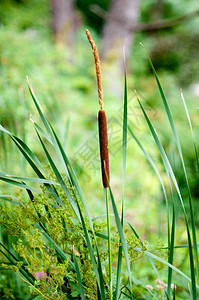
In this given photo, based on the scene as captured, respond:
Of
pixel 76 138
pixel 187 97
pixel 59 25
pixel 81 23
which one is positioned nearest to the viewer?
pixel 76 138

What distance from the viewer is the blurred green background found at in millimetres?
1005

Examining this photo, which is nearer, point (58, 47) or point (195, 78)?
point (58, 47)

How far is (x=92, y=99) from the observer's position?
143 inches

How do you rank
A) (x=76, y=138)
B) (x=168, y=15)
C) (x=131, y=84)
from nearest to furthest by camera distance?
(x=76, y=138), (x=131, y=84), (x=168, y=15)

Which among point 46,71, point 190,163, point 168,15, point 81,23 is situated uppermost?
point 168,15

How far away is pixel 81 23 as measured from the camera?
8062 mm

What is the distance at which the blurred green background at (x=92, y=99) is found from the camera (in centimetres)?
101

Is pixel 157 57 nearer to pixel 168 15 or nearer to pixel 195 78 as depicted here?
pixel 195 78

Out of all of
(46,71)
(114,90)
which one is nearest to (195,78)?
(114,90)

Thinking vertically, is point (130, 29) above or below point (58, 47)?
above

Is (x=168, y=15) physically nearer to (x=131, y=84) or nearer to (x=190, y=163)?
(x=131, y=84)

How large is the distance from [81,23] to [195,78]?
11.5 feet

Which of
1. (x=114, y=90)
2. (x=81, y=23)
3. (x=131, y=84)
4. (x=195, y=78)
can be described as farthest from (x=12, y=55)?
(x=81, y=23)

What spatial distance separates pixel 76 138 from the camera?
270 cm
